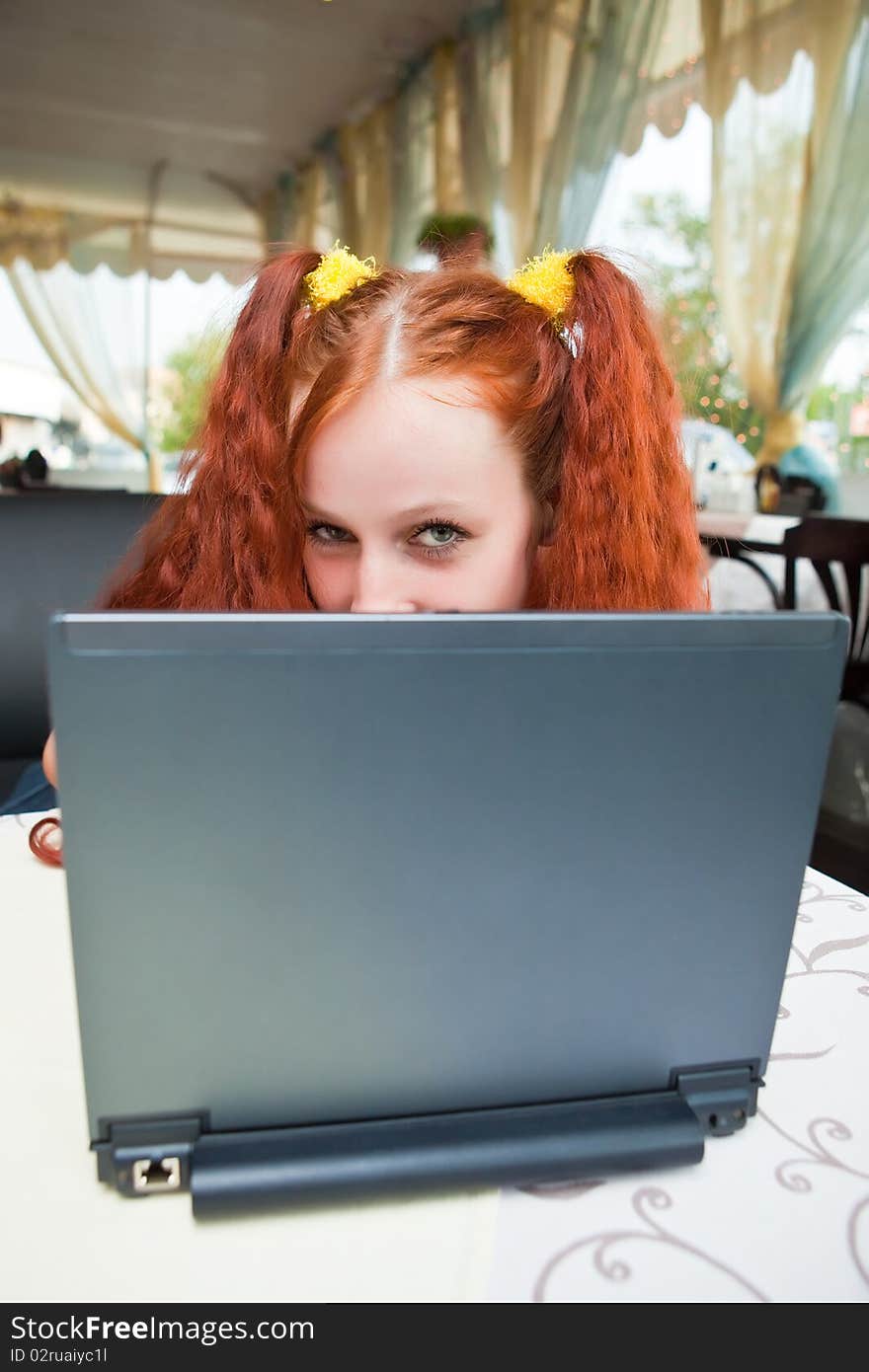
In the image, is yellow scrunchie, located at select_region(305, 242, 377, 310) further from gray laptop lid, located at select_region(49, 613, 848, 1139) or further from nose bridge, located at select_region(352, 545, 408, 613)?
gray laptop lid, located at select_region(49, 613, 848, 1139)

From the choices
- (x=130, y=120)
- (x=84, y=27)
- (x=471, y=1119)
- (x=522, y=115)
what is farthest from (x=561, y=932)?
(x=130, y=120)

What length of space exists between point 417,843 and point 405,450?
1.25 ft

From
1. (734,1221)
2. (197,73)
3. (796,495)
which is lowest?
(734,1221)

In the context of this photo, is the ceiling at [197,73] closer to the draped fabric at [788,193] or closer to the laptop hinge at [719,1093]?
the draped fabric at [788,193]

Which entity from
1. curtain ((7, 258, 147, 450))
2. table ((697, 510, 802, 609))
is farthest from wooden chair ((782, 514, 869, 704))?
curtain ((7, 258, 147, 450))

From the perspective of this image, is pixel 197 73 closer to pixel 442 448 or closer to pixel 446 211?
pixel 446 211

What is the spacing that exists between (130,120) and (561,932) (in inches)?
265

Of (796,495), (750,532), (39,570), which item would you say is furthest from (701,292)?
(39,570)

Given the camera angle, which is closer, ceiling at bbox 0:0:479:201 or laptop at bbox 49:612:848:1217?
laptop at bbox 49:612:848:1217

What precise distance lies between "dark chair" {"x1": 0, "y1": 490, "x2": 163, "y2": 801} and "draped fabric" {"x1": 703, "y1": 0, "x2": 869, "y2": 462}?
262cm

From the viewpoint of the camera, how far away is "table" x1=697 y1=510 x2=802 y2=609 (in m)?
2.67

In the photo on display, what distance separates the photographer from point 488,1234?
0.41 metres

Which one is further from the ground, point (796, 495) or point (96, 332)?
point (96, 332)
